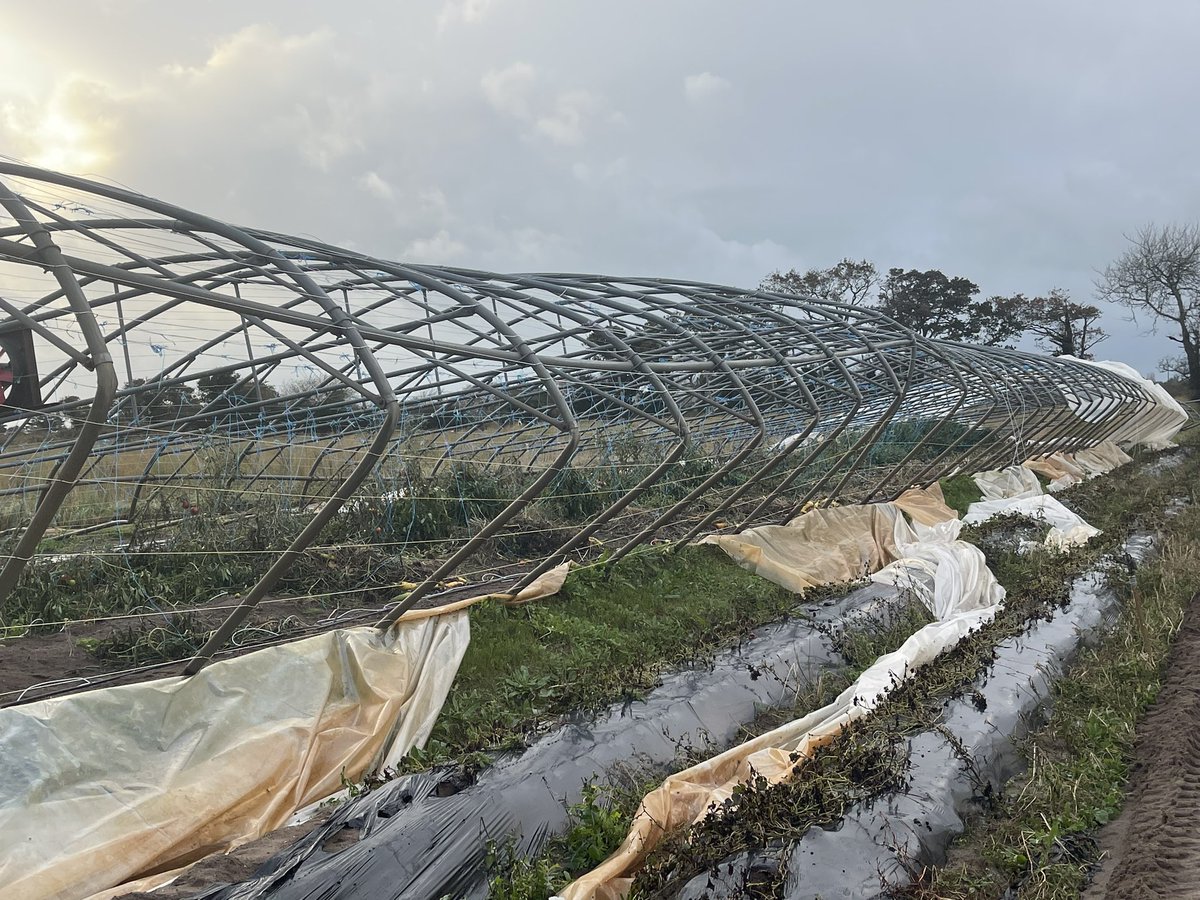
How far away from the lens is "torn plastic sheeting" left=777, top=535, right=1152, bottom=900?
11.9ft

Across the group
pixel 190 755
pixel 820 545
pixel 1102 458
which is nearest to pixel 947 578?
pixel 820 545

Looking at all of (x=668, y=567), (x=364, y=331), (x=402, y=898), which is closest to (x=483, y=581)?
(x=668, y=567)

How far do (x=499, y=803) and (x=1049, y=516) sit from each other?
12965mm

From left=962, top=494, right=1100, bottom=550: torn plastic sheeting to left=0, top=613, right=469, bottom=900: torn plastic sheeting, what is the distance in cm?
1014

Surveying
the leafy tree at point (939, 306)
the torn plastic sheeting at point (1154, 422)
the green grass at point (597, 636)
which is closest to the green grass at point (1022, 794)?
the green grass at point (597, 636)

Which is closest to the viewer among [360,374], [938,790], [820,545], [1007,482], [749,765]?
[938,790]

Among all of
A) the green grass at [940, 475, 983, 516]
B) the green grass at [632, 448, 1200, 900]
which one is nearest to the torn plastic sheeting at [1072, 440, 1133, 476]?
the green grass at [940, 475, 983, 516]

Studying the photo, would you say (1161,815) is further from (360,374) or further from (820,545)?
(820,545)

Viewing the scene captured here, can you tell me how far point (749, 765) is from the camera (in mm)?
4754

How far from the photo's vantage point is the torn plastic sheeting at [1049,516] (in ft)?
40.3

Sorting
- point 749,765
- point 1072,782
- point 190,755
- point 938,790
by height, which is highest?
point 190,755

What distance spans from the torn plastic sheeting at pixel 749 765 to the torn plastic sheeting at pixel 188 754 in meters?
2.11

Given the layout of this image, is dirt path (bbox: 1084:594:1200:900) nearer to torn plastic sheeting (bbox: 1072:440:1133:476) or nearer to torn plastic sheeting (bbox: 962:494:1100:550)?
torn plastic sheeting (bbox: 962:494:1100:550)

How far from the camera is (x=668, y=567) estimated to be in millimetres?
10000
